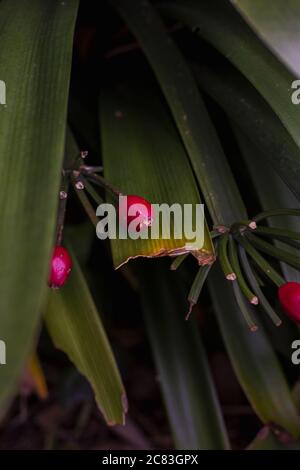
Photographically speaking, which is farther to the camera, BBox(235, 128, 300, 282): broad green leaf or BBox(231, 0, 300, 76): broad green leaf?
BBox(235, 128, 300, 282): broad green leaf

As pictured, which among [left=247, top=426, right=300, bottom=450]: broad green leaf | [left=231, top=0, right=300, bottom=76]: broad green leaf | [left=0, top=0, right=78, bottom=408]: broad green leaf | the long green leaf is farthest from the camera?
[left=247, top=426, right=300, bottom=450]: broad green leaf

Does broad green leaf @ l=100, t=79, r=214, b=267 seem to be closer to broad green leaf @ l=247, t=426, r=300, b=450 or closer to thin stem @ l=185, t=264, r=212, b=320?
thin stem @ l=185, t=264, r=212, b=320

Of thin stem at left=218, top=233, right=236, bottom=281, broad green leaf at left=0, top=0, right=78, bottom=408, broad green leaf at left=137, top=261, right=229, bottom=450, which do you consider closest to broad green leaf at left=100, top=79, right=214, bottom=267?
thin stem at left=218, top=233, right=236, bottom=281

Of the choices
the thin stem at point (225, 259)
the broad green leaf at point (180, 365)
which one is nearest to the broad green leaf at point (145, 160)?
the thin stem at point (225, 259)

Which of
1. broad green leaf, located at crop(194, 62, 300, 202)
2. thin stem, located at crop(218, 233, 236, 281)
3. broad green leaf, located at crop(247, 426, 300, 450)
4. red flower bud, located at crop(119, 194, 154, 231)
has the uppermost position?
broad green leaf, located at crop(194, 62, 300, 202)

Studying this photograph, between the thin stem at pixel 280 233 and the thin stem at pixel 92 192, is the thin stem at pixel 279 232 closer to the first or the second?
the thin stem at pixel 280 233
